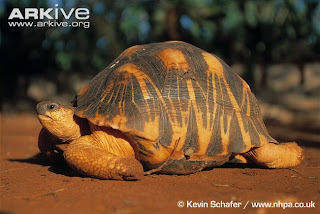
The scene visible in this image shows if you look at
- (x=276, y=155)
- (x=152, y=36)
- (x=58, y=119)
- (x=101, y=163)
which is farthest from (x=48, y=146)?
(x=152, y=36)

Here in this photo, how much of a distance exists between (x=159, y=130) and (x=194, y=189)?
64cm

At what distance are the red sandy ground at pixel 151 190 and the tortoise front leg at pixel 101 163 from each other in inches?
3.0

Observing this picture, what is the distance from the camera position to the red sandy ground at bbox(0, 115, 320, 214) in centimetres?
270

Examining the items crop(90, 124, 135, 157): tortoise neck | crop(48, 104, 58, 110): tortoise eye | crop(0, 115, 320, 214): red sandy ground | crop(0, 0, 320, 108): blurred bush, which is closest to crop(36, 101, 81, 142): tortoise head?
crop(48, 104, 58, 110): tortoise eye

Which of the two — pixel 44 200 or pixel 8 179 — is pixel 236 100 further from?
pixel 8 179

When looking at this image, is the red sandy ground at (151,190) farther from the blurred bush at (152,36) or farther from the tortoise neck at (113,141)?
the blurred bush at (152,36)

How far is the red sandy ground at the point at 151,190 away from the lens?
270 cm

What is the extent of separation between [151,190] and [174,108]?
843mm

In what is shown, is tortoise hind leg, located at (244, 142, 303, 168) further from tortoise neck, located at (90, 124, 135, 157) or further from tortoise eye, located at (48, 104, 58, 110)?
tortoise eye, located at (48, 104, 58, 110)

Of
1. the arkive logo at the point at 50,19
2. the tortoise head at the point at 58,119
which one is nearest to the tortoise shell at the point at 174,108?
the tortoise head at the point at 58,119

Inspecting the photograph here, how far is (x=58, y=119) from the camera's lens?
3.85 metres

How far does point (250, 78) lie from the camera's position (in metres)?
16.5

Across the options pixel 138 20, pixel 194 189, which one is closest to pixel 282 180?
pixel 194 189

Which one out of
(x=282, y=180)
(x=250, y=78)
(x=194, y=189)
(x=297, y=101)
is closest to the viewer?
(x=194, y=189)
